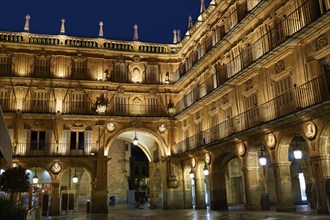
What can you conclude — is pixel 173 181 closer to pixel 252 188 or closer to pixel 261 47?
pixel 252 188

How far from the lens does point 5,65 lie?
29.9 metres

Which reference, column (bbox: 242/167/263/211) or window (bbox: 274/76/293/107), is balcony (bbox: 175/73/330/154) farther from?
column (bbox: 242/167/263/211)

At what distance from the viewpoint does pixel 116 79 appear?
32188 mm

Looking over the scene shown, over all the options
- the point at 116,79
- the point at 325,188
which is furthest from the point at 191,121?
the point at 325,188

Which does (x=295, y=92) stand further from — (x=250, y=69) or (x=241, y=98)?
(x=241, y=98)

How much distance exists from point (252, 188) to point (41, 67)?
2007 cm

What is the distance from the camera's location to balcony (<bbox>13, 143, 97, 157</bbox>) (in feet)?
93.7

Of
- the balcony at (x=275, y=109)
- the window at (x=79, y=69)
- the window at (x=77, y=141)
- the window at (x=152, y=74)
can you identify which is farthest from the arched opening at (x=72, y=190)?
the balcony at (x=275, y=109)

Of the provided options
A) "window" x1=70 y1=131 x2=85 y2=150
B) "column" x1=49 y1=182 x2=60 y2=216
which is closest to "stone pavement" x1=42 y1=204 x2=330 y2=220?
"column" x1=49 y1=182 x2=60 y2=216

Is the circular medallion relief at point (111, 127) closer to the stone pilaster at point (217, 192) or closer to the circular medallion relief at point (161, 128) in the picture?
the circular medallion relief at point (161, 128)

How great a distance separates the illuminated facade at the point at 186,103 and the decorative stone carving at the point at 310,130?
0.08 meters

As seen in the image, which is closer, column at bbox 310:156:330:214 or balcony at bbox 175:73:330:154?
column at bbox 310:156:330:214

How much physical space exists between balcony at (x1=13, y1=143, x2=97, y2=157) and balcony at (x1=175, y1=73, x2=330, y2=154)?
910cm

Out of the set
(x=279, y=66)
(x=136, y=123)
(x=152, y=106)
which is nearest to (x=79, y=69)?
(x=136, y=123)
